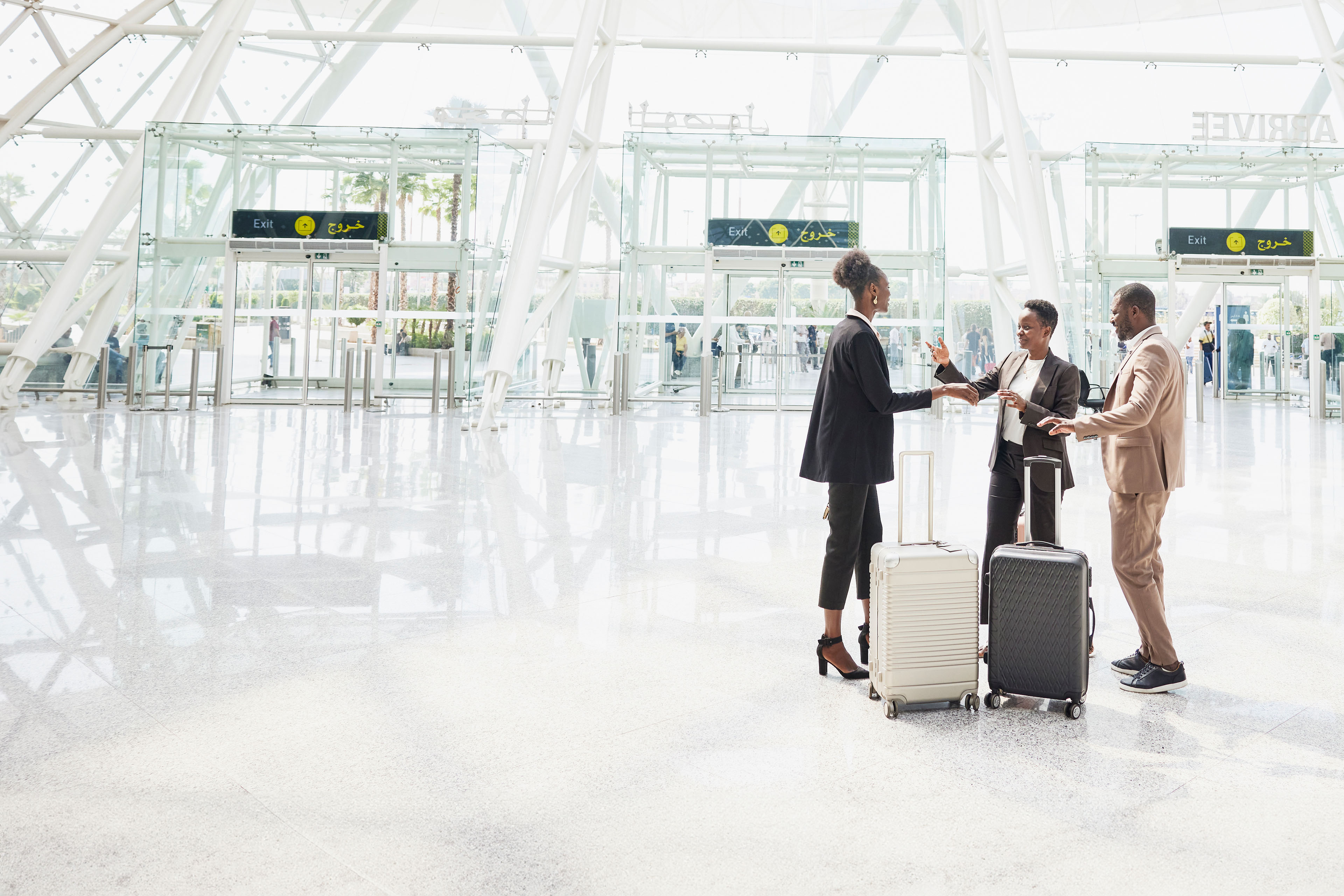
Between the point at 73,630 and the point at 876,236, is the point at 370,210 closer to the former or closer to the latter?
the point at 876,236

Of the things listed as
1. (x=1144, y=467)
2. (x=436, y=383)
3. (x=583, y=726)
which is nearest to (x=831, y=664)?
(x=583, y=726)

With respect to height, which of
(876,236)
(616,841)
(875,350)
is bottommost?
(616,841)

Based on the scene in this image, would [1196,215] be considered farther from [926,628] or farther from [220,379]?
[926,628]

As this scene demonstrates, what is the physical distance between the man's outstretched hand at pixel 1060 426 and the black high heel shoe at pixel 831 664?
124 cm

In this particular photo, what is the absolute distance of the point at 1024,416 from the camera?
4.70 metres

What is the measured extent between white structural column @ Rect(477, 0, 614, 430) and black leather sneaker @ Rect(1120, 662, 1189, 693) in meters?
12.6

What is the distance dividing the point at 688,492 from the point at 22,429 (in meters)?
10.3

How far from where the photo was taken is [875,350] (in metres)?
4.43

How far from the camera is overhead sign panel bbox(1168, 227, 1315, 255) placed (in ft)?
74.3

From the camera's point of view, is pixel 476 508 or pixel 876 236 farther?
pixel 876 236

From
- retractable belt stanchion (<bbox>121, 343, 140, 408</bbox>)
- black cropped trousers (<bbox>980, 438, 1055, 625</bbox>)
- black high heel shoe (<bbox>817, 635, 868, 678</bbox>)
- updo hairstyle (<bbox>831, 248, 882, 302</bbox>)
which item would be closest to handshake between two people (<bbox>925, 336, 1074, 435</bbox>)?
black cropped trousers (<bbox>980, 438, 1055, 625</bbox>)

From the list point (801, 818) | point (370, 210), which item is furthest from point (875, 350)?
point (370, 210)

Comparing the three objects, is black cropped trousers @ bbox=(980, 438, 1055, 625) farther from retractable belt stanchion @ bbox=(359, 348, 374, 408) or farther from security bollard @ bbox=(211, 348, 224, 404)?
security bollard @ bbox=(211, 348, 224, 404)

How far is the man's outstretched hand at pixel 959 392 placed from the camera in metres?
4.46
